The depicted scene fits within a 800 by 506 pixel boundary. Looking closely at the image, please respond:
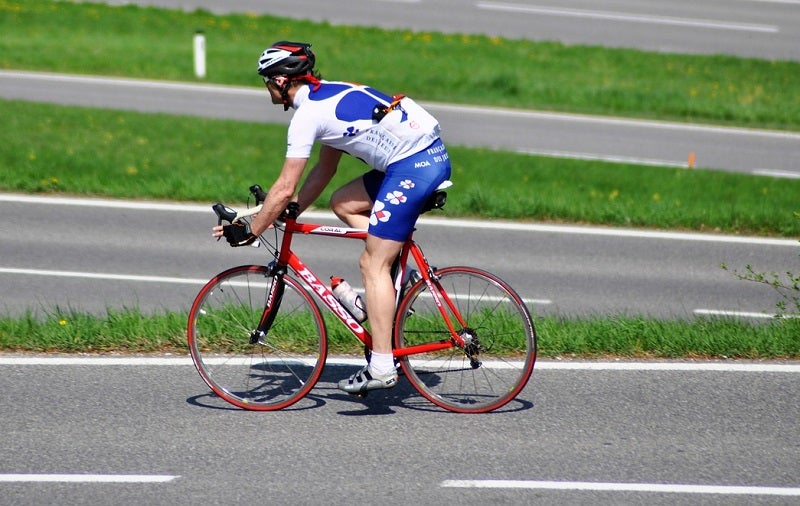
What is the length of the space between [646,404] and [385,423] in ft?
5.02

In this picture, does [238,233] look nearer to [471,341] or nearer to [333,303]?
[333,303]

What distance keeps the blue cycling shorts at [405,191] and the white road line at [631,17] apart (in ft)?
76.3

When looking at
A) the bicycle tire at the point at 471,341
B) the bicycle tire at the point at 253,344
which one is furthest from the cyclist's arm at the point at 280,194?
the bicycle tire at the point at 471,341

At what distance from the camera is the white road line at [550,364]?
670 cm

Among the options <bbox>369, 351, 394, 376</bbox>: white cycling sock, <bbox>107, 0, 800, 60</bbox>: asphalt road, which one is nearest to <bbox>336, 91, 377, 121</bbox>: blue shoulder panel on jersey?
<bbox>369, 351, 394, 376</bbox>: white cycling sock

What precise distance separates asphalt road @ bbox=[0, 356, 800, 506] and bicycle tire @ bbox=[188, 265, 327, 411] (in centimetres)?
14

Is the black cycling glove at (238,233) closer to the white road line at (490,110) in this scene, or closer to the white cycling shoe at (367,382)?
the white cycling shoe at (367,382)

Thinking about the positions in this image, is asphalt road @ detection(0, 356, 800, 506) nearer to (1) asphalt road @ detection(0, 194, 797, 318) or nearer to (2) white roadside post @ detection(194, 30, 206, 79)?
(1) asphalt road @ detection(0, 194, 797, 318)

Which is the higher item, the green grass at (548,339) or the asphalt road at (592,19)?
the asphalt road at (592,19)

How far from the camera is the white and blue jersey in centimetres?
566

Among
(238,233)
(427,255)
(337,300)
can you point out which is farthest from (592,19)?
(238,233)

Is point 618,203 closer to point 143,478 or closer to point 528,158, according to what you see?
point 528,158

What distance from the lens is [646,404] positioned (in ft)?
20.2

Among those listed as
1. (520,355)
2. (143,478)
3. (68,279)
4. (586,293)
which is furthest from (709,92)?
(143,478)
